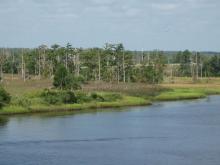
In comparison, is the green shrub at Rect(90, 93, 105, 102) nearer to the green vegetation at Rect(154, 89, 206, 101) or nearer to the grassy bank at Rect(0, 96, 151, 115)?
the grassy bank at Rect(0, 96, 151, 115)

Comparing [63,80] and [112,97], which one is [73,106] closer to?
[112,97]

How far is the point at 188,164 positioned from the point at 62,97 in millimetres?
31632

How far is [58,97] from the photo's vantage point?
6047cm

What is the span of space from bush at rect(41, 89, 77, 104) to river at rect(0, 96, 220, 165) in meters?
4.31

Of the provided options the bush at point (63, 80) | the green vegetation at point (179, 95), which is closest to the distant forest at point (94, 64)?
the green vegetation at point (179, 95)

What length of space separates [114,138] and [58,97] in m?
21.1

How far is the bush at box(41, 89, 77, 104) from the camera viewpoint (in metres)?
59.8

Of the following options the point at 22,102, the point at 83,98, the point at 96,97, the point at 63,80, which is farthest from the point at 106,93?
the point at 22,102

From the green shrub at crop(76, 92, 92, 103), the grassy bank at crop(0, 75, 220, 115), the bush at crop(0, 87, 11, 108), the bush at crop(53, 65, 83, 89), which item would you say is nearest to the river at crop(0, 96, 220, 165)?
the bush at crop(0, 87, 11, 108)

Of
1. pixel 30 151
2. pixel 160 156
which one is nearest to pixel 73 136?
pixel 30 151

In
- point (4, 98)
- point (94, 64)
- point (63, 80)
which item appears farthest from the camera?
point (94, 64)

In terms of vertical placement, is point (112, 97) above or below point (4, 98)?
below

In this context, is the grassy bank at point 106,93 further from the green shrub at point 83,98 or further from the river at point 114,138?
the river at point 114,138

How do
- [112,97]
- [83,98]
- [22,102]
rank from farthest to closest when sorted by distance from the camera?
1. [112,97]
2. [83,98]
3. [22,102]
